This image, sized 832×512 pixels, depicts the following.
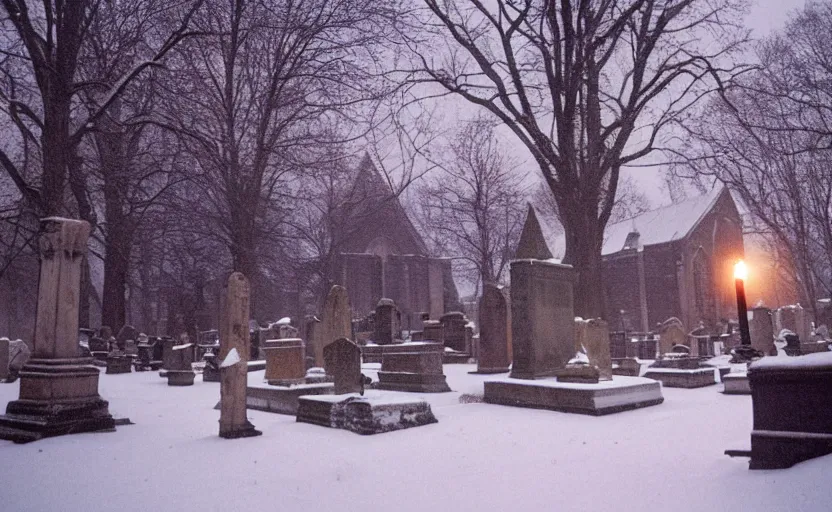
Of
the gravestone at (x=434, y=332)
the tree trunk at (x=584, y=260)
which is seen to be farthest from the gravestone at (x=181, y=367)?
the gravestone at (x=434, y=332)

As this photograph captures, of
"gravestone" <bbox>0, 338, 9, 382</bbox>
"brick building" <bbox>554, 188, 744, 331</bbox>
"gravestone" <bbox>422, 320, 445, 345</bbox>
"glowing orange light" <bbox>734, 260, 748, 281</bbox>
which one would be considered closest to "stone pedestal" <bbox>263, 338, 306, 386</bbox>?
"glowing orange light" <bbox>734, 260, 748, 281</bbox>

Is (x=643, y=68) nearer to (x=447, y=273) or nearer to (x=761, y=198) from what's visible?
(x=761, y=198)

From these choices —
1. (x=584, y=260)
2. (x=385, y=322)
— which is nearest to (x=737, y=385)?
(x=584, y=260)

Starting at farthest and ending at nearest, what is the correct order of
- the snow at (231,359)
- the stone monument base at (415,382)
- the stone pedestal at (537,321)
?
the stone monument base at (415,382)
the stone pedestal at (537,321)
the snow at (231,359)

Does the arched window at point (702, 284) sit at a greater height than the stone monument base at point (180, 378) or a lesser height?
greater

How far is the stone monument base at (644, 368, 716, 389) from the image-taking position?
11.3 meters

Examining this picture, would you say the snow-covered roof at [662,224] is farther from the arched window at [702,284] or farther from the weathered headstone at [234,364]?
the weathered headstone at [234,364]

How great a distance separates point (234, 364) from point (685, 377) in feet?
28.7

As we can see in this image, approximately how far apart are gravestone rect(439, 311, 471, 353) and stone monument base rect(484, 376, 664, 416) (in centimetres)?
1198

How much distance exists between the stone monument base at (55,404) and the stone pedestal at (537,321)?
19.5 ft

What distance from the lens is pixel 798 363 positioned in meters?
4.00

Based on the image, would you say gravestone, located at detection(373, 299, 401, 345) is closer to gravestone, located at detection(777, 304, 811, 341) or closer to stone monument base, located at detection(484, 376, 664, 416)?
stone monument base, located at detection(484, 376, 664, 416)

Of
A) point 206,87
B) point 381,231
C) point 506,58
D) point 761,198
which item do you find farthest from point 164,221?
point 381,231

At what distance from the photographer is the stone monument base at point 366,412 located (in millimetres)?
6566
